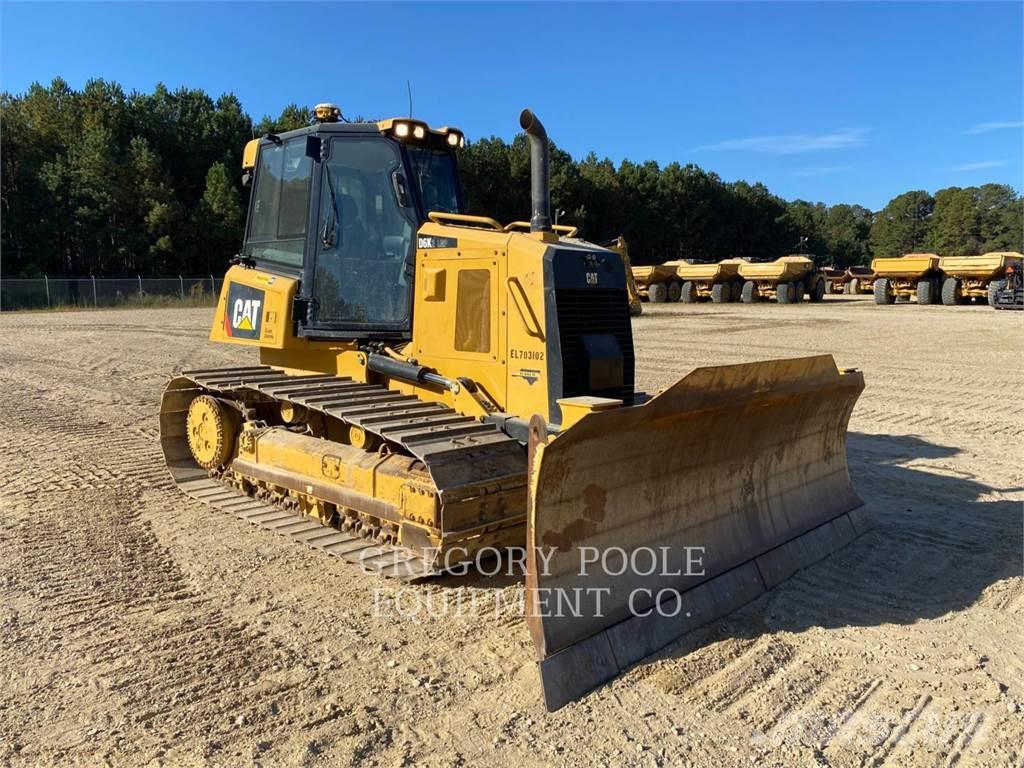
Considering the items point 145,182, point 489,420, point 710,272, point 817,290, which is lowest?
point 489,420

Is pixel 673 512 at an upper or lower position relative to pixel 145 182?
lower

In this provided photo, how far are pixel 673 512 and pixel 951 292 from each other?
3218cm

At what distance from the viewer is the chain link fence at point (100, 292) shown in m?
32.1

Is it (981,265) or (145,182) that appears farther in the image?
(145,182)

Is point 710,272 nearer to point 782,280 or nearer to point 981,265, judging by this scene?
point 782,280

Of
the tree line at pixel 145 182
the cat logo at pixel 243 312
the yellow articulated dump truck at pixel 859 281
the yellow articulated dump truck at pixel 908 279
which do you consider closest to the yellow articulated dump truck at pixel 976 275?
the yellow articulated dump truck at pixel 908 279

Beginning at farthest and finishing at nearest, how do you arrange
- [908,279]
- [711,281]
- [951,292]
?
[711,281], [908,279], [951,292]

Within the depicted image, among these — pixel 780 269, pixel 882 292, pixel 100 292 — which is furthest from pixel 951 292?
pixel 100 292

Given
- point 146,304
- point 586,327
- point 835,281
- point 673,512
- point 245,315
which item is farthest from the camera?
point 835,281

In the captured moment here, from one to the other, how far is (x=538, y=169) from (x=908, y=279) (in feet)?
108

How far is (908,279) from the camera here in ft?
108

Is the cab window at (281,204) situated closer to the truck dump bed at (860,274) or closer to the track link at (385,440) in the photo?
the track link at (385,440)

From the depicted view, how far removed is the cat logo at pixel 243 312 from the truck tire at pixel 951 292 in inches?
1255

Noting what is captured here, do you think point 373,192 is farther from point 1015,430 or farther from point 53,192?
point 53,192
